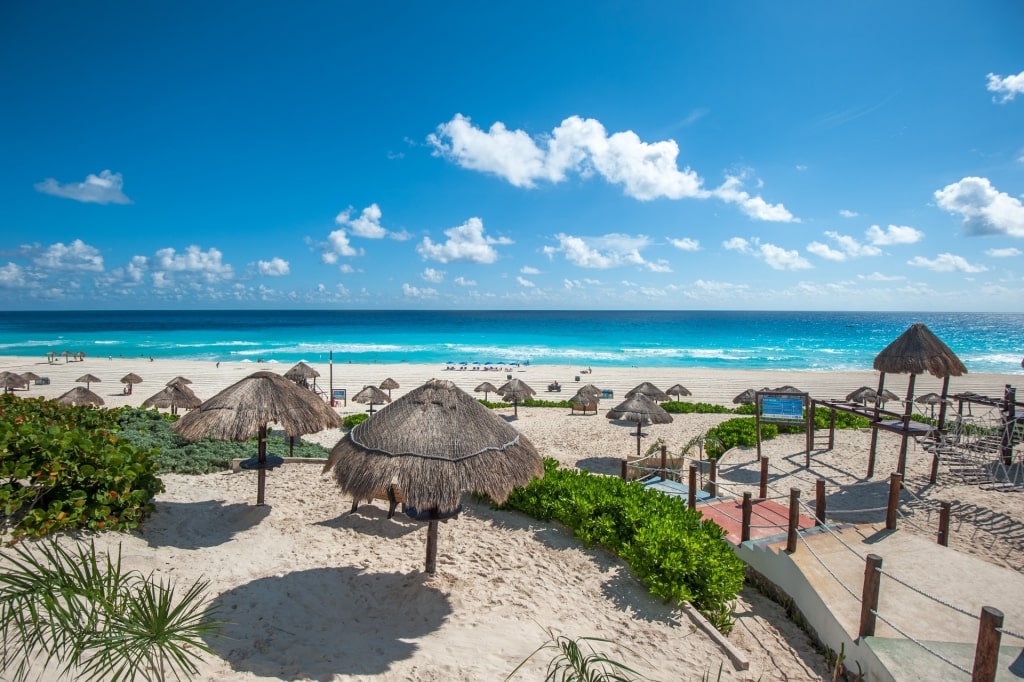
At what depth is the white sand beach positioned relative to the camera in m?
5.16

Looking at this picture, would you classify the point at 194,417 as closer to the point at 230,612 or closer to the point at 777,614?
the point at 230,612

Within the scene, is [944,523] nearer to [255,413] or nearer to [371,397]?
[255,413]

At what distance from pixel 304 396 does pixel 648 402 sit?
418 inches

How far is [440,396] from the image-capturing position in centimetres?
630

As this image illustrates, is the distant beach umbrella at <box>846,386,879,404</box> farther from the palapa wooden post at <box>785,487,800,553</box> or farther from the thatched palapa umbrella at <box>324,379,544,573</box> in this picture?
the thatched palapa umbrella at <box>324,379,544,573</box>

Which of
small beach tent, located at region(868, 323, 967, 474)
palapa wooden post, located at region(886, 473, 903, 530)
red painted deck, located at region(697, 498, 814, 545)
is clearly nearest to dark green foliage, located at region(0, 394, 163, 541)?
red painted deck, located at region(697, 498, 814, 545)

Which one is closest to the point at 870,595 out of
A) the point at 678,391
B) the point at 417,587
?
the point at 417,587

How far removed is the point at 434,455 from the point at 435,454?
0.02 meters

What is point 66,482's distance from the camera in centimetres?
609

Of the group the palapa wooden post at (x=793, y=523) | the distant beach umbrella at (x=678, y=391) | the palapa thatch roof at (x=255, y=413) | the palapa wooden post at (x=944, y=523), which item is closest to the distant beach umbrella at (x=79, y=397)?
the palapa thatch roof at (x=255, y=413)

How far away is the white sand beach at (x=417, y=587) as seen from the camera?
5.16 meters

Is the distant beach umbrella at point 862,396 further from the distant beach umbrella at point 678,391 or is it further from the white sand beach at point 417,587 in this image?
the white sand beach at point 417,587

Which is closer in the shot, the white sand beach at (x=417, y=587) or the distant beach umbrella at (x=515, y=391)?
the white sand beach at (x=417, y=587)

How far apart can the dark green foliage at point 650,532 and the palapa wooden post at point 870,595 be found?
139 cm
